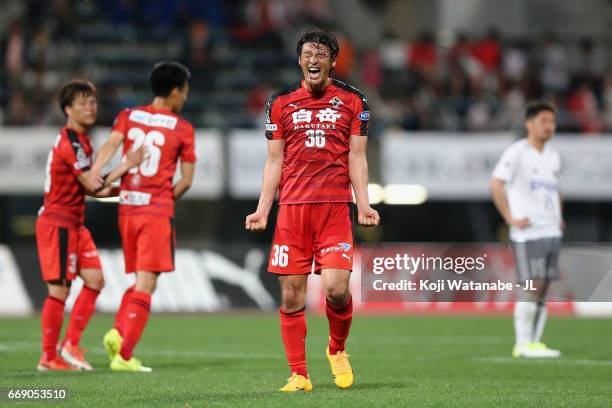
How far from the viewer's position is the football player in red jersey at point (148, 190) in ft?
32.2

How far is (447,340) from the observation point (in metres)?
13.9

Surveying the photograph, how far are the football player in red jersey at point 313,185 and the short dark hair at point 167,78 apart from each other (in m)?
2.03

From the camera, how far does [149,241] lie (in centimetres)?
990

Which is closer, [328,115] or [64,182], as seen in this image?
[328,115]

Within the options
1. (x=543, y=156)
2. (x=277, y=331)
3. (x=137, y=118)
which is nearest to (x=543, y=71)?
(x=277, y=331)

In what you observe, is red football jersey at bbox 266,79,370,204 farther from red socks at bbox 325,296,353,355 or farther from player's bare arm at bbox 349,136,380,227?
red socks at bbox 325,296,353,355

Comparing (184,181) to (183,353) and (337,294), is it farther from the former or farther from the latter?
(337,294)

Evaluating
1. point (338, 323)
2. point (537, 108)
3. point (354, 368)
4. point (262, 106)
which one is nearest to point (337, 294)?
point (338, 323)

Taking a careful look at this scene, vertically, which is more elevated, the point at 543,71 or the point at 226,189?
the point at 543,71

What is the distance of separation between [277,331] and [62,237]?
5838mm

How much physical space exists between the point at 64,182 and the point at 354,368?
2.83 metres

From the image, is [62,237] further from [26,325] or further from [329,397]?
[26,325]

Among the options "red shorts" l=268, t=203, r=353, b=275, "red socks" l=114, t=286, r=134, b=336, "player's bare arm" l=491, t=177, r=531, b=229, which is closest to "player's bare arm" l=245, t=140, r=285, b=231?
"red shorts" l=268, t=203, r=353, b=275

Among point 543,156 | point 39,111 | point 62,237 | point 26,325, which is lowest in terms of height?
point 26,325
